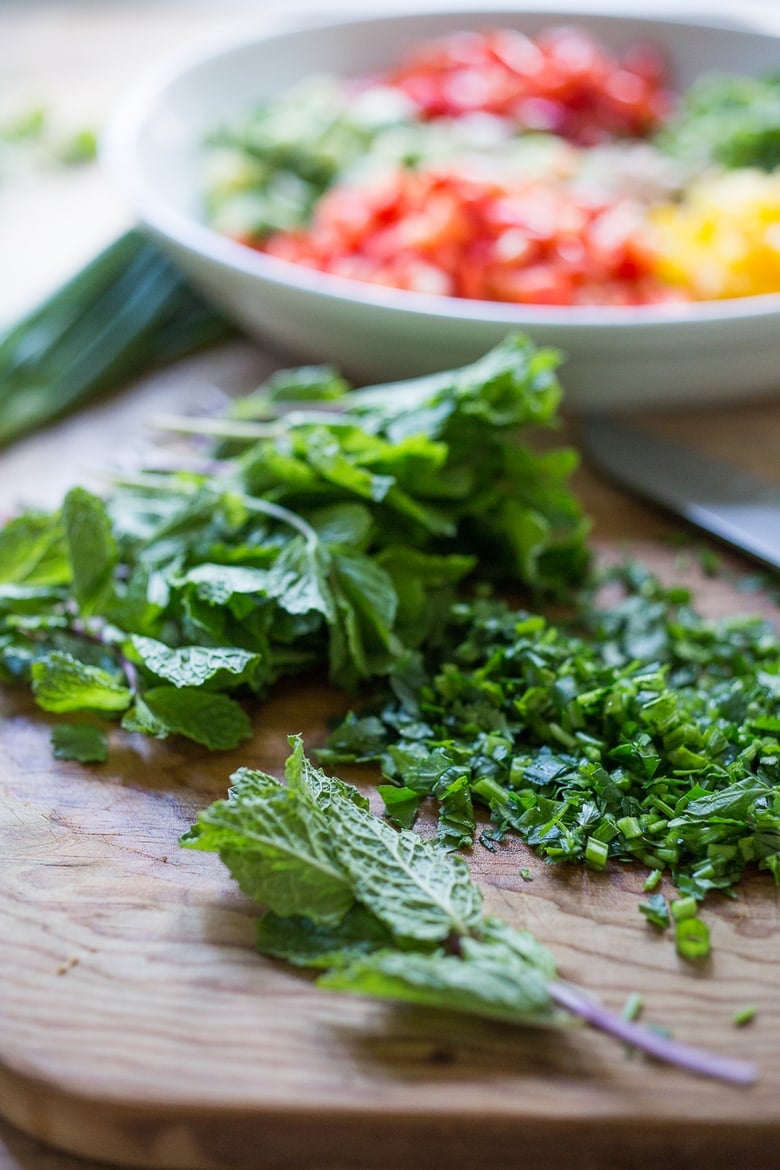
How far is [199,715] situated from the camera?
156 cm

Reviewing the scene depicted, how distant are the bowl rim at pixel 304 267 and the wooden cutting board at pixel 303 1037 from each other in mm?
1070

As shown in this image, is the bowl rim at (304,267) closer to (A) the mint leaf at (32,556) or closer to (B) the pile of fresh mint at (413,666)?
(B) the pile of fresh mint at (413,666)

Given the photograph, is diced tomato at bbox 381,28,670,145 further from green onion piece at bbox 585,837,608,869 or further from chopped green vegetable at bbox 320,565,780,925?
green onion piece at bbox 585,837,608,869

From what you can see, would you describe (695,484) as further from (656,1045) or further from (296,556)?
(656,1045)

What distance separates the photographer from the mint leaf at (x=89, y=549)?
1.68 m

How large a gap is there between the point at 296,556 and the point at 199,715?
27 cm

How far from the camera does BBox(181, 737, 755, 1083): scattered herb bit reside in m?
1.16

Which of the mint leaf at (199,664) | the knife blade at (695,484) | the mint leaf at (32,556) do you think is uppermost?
the mint leaf at (32,556)

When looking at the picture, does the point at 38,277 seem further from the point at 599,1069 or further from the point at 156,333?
the point at 599,1069

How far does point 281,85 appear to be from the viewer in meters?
3.33

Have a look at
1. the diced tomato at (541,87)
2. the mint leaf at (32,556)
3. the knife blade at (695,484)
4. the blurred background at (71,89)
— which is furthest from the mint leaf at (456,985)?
the diced tomato at (541,87)

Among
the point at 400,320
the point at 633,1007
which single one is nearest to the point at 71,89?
the point at 400,320

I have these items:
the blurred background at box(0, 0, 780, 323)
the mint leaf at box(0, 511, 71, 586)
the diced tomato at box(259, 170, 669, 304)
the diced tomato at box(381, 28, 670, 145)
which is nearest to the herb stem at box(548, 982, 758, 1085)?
the mint leaf at box(0, 511, 71, 586)

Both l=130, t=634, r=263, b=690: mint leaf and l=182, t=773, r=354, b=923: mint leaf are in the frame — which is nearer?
l=182, t=773, r=354, b=923: mint leaf
